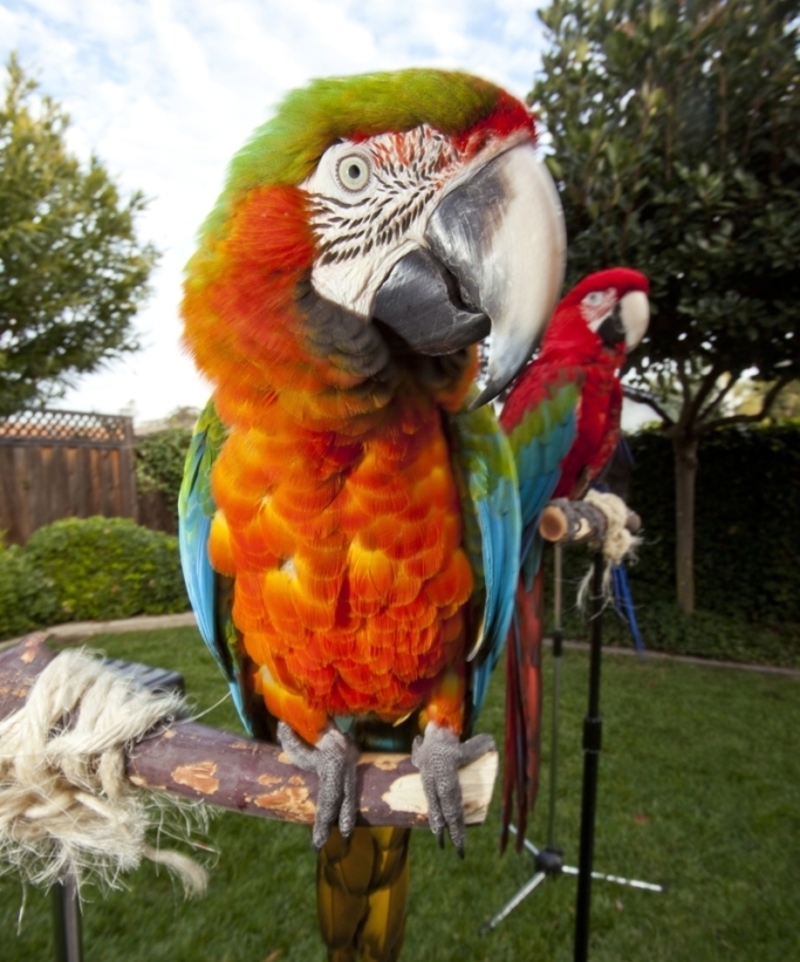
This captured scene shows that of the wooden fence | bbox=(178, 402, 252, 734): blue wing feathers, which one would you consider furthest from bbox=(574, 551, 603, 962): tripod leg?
the wooden fence

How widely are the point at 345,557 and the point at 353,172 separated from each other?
53 cm

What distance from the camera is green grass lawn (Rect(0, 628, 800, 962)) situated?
6.93 ft

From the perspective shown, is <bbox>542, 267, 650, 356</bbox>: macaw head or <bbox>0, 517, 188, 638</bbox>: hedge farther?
<bbox>0, 517, 188, 638</bbox>: hedge

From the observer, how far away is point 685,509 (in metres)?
5.07

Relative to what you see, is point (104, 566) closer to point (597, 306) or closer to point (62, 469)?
point (62, 469)

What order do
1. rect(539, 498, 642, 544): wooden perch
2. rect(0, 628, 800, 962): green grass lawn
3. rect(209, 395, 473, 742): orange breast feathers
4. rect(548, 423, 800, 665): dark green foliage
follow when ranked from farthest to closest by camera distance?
rect(548, 423, 800, 665): dark green foliage
rect(0, 628, 800, 962): green grass lawn
rect(539, 498, 642, 544): wooden perch
rect(209, 395, 473, 742): orange breast feathers

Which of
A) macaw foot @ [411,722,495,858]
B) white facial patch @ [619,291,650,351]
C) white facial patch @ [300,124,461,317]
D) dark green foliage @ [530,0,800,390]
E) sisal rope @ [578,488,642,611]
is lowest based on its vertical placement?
macaw foot @ [411,722,495,858]

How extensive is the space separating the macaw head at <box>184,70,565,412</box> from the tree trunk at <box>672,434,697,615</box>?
4552 millimetres

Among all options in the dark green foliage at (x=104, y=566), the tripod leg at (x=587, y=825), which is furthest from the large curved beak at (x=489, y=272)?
the dark green foliage at (x=104, y=566)

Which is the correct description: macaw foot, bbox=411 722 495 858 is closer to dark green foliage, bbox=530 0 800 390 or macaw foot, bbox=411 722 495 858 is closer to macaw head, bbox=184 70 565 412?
macaw head, bbox=184 70 565 412

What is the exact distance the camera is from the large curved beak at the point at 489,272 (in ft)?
2.74

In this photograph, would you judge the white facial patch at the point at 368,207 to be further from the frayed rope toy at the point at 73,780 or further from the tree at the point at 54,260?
the tree at the point at 54,260

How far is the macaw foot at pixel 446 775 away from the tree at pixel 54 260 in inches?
299

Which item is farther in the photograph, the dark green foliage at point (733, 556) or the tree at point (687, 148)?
the dark green foliage at point (733, 556)
